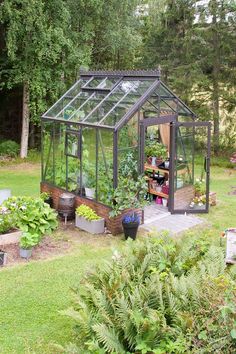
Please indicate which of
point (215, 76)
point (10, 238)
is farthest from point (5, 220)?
point (215, 76)

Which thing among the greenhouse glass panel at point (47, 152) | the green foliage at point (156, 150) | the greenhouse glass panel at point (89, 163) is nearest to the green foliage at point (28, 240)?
the greenhouse glass panel at point (89, 163)

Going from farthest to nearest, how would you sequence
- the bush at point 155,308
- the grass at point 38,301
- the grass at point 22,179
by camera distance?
the grass at point 22,179 < the grass at point 38,301 < the bush at point 155,308

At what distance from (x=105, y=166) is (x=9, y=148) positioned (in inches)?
369

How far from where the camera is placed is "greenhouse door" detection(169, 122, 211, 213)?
1127cm

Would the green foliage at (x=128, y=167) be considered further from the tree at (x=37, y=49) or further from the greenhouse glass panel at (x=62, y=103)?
the tree at (x=37, y=49)

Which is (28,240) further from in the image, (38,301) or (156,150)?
(156,150)

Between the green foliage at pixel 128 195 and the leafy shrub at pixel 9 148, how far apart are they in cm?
949

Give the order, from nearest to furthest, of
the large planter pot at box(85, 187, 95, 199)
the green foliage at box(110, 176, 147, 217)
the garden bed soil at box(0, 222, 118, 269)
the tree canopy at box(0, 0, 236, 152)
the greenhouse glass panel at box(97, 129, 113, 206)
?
the garden bed soil at box(0, 222, 118, 269) < the green foliage at box(110, 176, 147, 217) < the greenhouse glass panel at box(97, 129, 113, 206) < the large planter pot at box(85, 187, 95, 199) < the tree canopy at box(0, 0, 236, 152)

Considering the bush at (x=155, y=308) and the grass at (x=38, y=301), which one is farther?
the grass at (x=38, y=301)

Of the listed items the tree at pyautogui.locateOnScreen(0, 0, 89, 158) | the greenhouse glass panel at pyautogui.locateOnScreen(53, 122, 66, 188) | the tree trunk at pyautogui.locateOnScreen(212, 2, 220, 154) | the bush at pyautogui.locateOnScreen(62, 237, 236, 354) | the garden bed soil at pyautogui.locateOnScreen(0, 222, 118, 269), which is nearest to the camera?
the bush at pyautogui.locateOnScreen(62, 237, 236, 354)

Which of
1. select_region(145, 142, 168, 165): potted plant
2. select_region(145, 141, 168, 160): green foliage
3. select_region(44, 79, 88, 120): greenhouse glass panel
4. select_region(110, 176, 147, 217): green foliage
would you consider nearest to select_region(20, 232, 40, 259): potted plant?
select_region(110, 176, 147, 217): green foliage

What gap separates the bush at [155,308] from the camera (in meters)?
4.56

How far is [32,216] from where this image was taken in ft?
27.8

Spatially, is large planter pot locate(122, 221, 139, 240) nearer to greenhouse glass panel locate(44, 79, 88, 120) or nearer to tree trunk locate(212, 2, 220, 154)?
greenhouse glass panel locate(44, 79, 88, 120)
